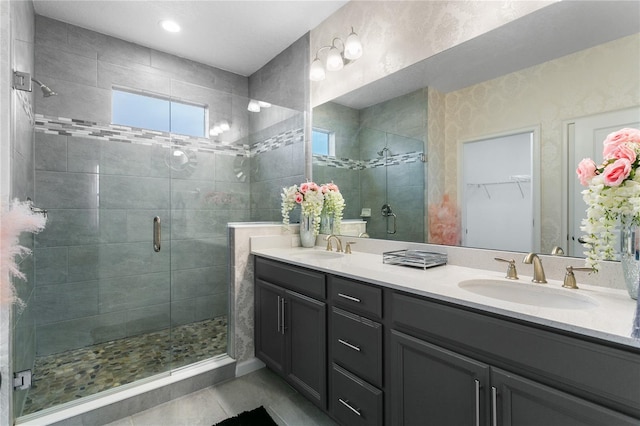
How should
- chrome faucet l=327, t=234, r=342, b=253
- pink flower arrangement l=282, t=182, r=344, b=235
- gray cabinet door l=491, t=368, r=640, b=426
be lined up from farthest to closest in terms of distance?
1. pink flower arrangement l=282, t=182, r=344, b=235
2. chrome faucet l=327, t=234, r=342, b=253
3. gray cabinet door l=491, t=368, r=640, b=426

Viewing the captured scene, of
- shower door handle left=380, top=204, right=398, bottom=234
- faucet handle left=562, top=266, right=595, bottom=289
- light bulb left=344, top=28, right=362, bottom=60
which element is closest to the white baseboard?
shower door handle left=380, top=204, right=398, bottom=234

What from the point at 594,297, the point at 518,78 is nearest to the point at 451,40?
the point at 518,78

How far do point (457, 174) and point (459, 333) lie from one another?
2.97 feet

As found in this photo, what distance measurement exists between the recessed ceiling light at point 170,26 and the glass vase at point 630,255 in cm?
311

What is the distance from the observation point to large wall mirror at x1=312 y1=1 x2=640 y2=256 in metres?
1.19

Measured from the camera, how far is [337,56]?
229cm

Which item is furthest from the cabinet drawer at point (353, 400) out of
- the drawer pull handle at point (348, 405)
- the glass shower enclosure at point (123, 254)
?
the glass shower enclosure at point (123, 254)

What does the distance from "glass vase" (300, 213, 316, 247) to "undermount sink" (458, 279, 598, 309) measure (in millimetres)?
1337

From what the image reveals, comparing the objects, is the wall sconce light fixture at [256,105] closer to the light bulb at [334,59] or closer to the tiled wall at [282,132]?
the tiled wall at [282,132]

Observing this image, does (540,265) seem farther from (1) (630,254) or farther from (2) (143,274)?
(2) (143,274)

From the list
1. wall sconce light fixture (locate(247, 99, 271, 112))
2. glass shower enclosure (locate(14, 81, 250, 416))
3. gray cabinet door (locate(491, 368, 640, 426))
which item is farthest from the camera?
wall sconce light fixture (locate(247, 99, 271, 112))

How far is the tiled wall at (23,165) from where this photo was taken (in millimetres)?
1596

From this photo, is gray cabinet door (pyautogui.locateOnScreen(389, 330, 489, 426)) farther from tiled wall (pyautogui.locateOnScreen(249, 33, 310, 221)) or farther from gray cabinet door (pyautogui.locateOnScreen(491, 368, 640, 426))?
tiled wall (pyautogui.locateOnScreen(249, 33, 310, 221))

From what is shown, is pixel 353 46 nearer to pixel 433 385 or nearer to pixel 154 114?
pixel 154 114
